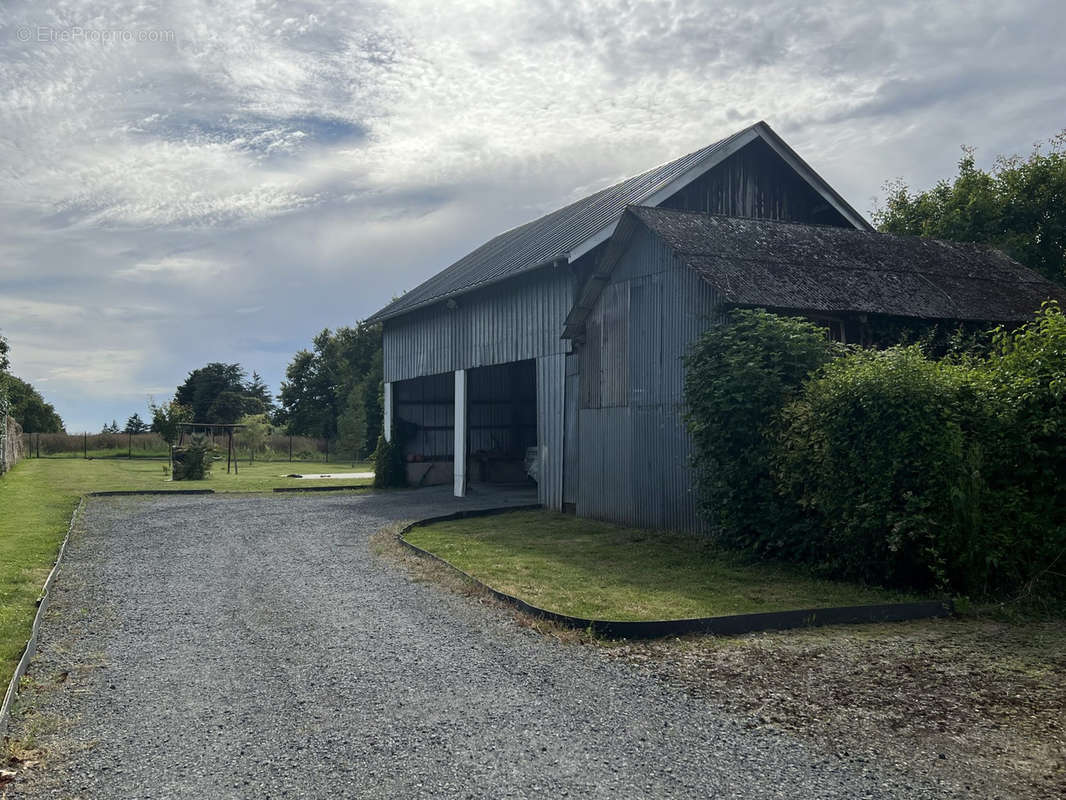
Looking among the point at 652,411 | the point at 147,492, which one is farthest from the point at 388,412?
the point at 652,411

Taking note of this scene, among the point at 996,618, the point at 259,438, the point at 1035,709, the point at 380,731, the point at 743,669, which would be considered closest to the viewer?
the point at 380,731

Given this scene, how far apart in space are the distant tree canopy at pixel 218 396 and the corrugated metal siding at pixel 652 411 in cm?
6127

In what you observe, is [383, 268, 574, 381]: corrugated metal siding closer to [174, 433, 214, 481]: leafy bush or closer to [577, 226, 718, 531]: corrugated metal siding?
[577, 226, 718, 531]: corrugated metal siding

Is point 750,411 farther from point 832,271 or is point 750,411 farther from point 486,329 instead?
point 486,329

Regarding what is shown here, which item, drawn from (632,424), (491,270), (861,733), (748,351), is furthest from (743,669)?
(491,270)

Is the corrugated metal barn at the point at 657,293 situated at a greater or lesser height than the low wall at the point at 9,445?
greater

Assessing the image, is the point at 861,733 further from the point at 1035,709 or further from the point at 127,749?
the point at 127,749

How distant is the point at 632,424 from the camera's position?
14055mm

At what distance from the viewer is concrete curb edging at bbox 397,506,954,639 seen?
23.0 feet

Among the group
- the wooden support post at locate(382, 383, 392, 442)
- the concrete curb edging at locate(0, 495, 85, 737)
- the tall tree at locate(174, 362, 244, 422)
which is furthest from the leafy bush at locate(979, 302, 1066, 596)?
the tall tree at locate(174, 362, 244, 422)

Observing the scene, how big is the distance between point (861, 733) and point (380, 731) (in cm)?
268

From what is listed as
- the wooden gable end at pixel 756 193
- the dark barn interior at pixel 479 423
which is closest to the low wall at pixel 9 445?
the dark barn interior at pixel 479 423

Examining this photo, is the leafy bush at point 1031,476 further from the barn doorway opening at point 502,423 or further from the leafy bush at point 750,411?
the barn doorway opening at point 502,423

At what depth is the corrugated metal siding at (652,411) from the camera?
1270 cm
